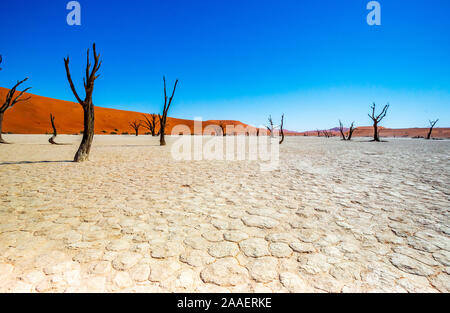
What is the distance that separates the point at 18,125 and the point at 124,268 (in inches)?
2752

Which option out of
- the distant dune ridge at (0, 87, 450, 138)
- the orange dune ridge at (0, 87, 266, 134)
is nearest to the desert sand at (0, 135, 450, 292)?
the orange dune ridge at (0, 87, 266, 134)

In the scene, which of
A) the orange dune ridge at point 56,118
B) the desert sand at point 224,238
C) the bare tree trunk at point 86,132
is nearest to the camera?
the desert sand at point 224,238

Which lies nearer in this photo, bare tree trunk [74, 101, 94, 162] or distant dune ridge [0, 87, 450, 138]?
bare tree trunk [74, 101, 94, 162]

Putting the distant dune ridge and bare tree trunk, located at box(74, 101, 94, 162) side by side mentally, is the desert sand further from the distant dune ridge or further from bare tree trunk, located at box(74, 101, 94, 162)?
the distant dune ridge

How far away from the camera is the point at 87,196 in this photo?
4.38 meters

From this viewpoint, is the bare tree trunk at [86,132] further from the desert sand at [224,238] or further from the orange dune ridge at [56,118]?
the orange dune ridge at [56,118]

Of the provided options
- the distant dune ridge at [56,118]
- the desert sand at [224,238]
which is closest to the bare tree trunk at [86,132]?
the desert sand at [224,238]

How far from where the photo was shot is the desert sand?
1.92 m

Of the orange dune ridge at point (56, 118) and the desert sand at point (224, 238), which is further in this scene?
the orange dune ridge at point (56, 118)

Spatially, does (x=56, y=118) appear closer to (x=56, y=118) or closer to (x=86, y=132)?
(x=56, y=118)

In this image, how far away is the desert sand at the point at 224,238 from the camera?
1916 mm

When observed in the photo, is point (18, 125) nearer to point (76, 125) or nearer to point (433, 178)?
point (76, 125)

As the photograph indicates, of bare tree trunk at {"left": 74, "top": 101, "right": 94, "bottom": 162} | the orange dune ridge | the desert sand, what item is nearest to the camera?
the desert sand

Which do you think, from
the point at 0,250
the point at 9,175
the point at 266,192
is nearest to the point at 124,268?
the point at 0,250
